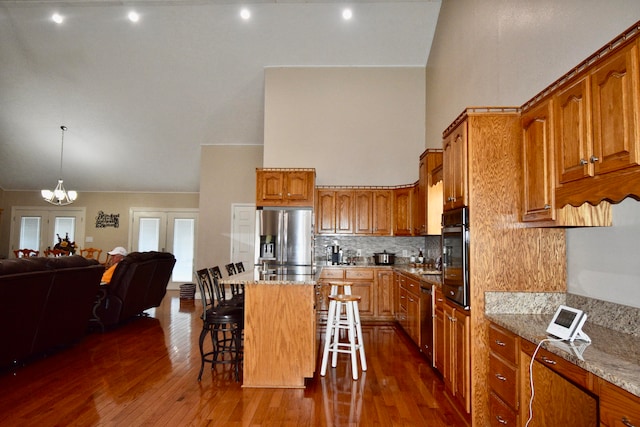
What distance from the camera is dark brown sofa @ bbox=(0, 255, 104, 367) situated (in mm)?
3570

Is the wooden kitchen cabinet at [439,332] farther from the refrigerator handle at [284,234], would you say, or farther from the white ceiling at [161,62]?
the white ceiling at [161,62]

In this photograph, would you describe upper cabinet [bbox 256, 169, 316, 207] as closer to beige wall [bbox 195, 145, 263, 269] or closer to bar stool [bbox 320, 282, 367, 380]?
beige wall [bbox 195, 145, 263, 269]

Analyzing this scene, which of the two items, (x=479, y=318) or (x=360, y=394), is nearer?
(x=479, y=318)

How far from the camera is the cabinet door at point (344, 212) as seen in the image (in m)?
6.79

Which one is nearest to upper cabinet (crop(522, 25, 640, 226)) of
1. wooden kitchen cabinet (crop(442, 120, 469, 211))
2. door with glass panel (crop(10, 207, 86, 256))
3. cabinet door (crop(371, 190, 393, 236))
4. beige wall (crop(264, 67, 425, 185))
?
wooden kitchen cabinet (crop(442, 120, 469, 211))

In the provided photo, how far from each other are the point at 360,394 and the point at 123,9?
6477 millimetres

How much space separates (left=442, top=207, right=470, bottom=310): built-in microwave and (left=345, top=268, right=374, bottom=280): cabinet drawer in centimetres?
294

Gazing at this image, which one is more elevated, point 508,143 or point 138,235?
point 508,143

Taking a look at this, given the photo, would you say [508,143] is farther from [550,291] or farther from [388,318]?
[388,318]

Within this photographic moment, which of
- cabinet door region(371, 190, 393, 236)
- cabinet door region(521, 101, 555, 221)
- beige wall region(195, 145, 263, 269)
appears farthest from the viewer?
beige wall region(195, 145, 263, 269)

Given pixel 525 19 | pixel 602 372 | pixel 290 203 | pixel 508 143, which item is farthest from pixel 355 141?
pixel 602 372

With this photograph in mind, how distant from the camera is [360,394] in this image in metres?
3.38

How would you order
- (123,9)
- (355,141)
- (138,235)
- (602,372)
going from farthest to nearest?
(138,235)
(355,141)
(123,9)
(602,372)

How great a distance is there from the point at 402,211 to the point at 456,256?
3688 millimetres
